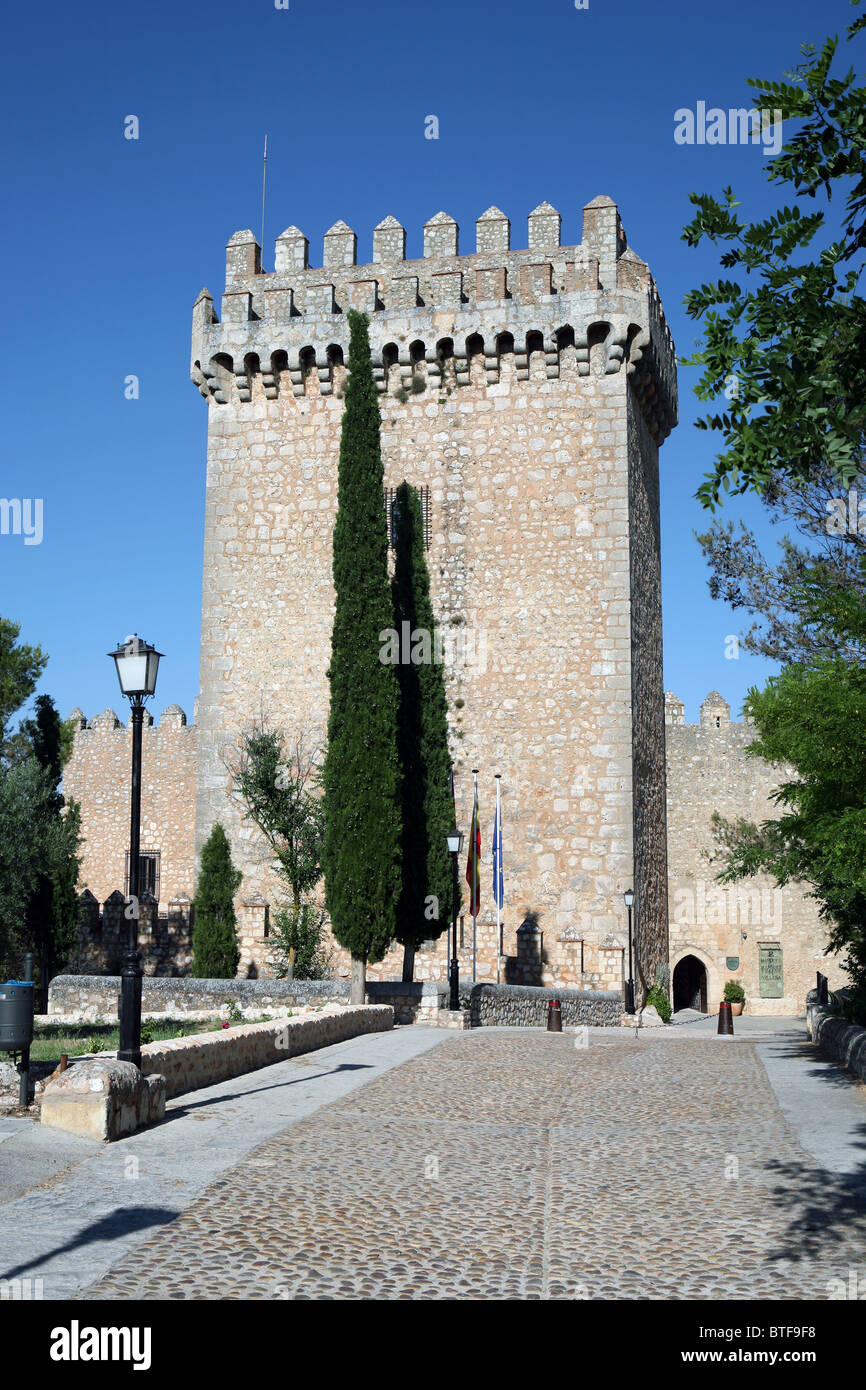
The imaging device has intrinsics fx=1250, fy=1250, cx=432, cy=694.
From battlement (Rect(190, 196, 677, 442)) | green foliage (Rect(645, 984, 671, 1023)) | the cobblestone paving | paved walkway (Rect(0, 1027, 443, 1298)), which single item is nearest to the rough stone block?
paved walkway (Rect(0, 1027, 443, 1298))

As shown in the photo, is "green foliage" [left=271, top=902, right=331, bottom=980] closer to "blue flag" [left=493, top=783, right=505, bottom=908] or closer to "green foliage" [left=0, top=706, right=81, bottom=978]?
"blue flag" [left=493, top=783, right=505, bottom=908]

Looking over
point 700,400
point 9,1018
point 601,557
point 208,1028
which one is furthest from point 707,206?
point 601,557

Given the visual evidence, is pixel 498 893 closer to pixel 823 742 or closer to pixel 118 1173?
pixel 823 742

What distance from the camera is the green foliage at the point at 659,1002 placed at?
73.4 feet

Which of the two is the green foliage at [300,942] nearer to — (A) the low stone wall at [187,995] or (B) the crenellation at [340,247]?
(A) the low stone wall at [187,995]

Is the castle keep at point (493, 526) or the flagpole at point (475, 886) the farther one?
the castle keep at point (493, 526)

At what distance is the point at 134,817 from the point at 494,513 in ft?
46.3

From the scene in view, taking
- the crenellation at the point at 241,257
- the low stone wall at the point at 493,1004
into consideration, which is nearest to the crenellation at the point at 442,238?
the crenellation at the point at 241,257

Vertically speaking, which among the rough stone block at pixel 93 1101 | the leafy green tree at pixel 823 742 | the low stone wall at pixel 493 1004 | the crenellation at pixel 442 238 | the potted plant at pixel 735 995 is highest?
the crenellation at pixel 442 238

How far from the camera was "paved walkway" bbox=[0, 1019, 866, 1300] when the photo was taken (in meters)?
5.53

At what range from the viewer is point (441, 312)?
22.7m

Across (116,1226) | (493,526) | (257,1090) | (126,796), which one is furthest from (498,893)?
(126,796)

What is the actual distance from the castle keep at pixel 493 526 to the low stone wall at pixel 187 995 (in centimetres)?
333
